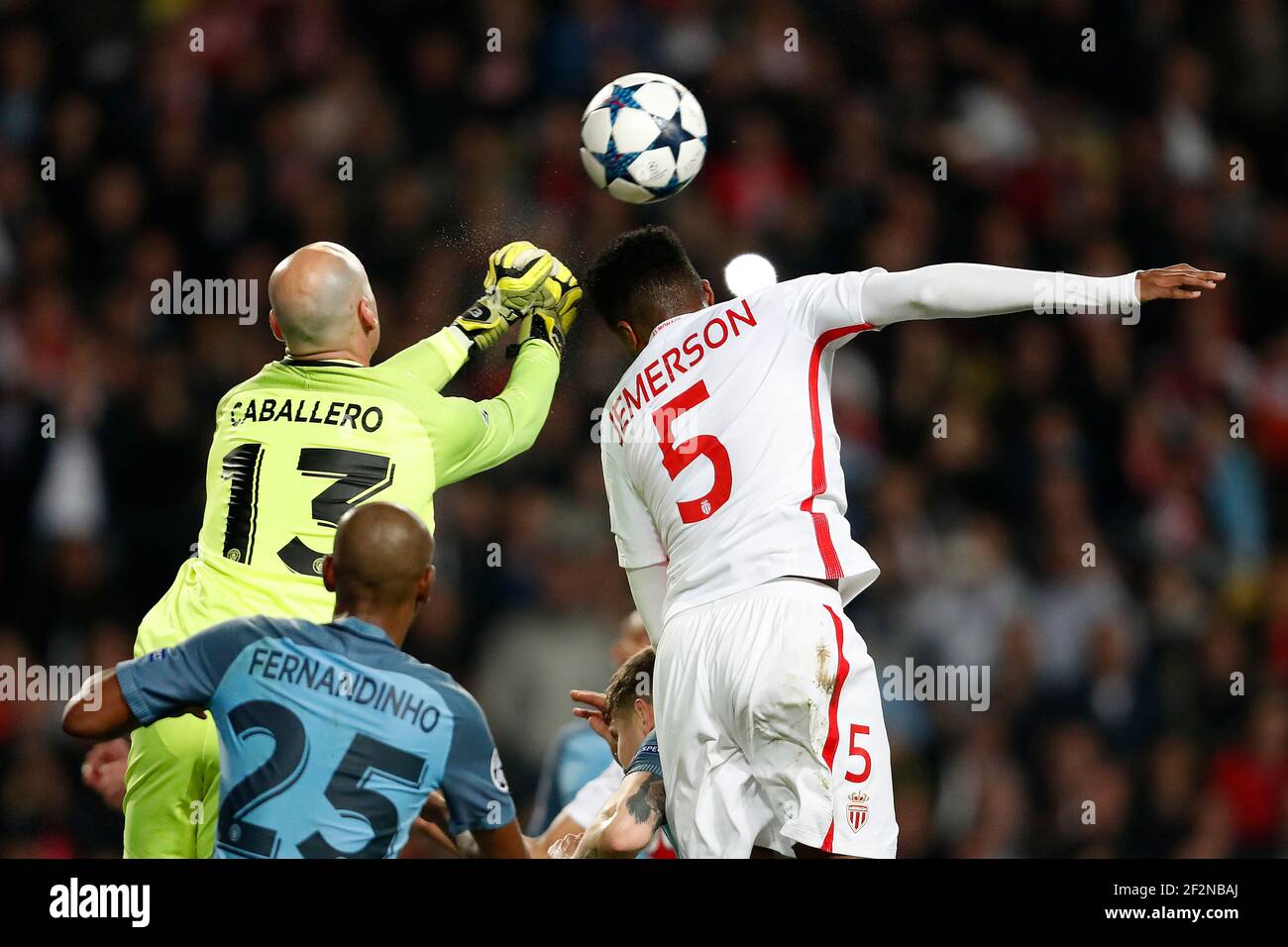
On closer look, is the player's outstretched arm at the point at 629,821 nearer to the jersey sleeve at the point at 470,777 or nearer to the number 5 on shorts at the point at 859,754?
the number 5 on shorts at the point at 859,754

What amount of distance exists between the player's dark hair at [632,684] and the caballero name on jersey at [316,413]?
108 cm

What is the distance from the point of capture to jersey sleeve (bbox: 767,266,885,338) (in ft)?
16.0

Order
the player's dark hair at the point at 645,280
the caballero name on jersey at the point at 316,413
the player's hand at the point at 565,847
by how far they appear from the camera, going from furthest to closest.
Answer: the player's hand at the point at 565,847
the player's dark hair at the point at 645,280
the caballero name on jersey at the point at 316,413

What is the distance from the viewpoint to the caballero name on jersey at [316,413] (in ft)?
16.6

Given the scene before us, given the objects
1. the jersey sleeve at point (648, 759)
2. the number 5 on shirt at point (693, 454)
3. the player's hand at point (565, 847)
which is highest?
the number 5 on shirt at point (693, 454)

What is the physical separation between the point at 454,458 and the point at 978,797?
4.21 m

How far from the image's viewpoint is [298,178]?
959cm

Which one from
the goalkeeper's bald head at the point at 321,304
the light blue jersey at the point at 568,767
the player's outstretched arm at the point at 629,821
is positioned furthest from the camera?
the light blue jersey at the point at 568,767

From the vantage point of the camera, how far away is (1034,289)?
4.61m

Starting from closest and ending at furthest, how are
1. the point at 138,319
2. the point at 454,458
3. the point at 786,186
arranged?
1. the point at 454,458
2. the point at 138,319
3. the point at 786,186

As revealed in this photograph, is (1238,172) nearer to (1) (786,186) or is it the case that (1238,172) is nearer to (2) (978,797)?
(1) (786,186)

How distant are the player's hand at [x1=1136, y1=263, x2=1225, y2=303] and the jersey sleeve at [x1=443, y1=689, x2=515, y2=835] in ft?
6.91

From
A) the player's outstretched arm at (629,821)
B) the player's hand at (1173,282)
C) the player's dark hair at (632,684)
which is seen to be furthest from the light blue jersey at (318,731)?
the player's hand at (1173,282)
